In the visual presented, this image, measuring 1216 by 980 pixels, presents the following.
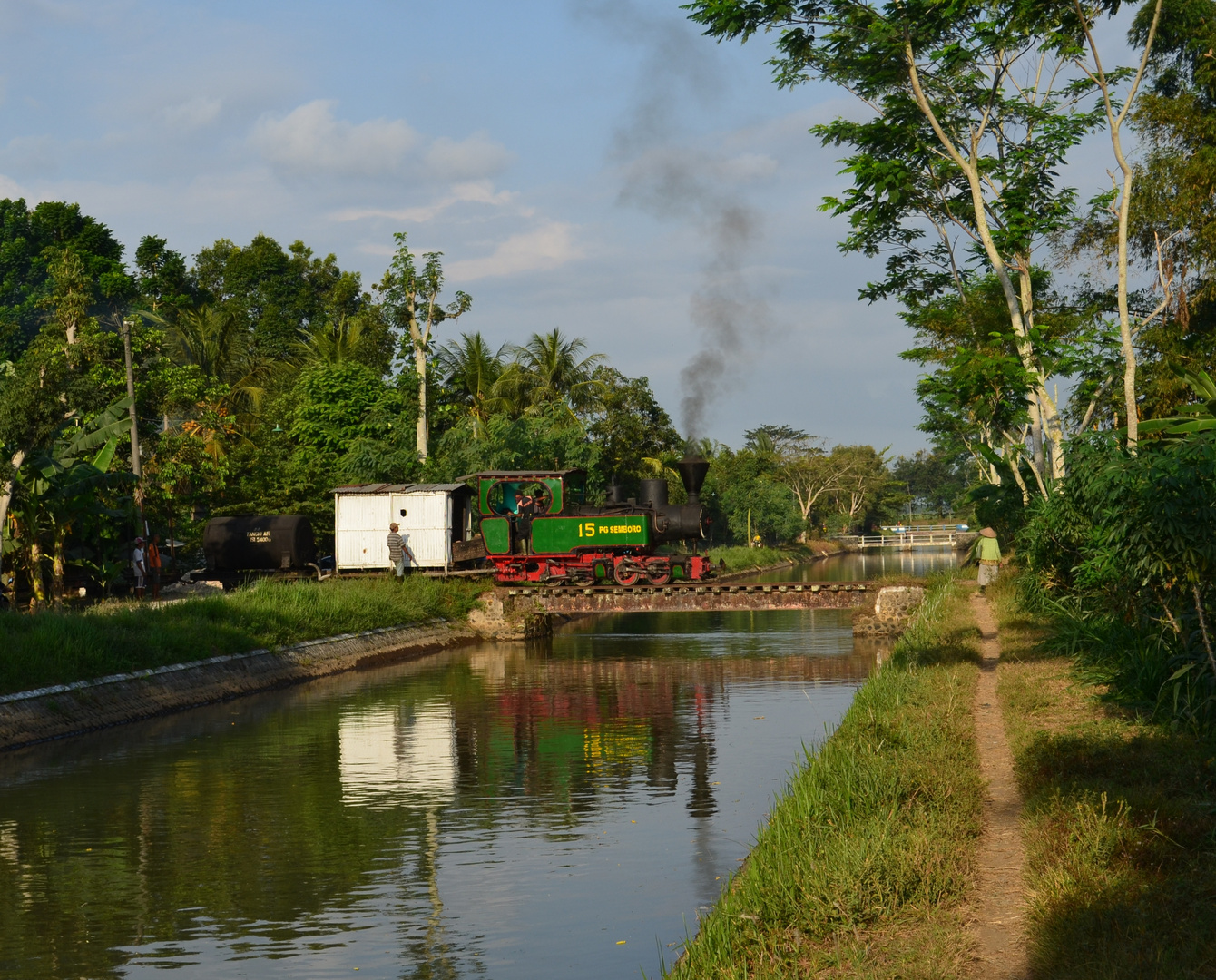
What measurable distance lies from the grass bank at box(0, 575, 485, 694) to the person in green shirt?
14552mm

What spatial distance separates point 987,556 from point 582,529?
11308mm

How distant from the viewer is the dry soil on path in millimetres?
6520

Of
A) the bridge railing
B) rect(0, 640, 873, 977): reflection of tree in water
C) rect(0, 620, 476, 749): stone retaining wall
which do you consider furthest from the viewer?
the bridge railing

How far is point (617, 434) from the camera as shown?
58312 mm

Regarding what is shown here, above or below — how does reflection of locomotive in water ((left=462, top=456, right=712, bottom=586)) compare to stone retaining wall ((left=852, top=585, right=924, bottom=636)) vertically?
above

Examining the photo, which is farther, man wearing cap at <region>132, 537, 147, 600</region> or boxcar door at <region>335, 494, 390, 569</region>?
boxcar door at <region>335, 494, 390, 569</region>

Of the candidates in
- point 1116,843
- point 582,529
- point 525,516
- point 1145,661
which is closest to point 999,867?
point 1116,843

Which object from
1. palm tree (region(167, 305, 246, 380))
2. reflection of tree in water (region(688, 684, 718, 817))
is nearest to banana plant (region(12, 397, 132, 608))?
reflection of tree in water (region(688, 684, 718, 817))

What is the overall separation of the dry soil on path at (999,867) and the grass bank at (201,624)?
47.9 ft

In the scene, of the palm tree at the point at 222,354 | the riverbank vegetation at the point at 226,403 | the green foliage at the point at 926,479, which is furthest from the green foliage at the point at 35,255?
the green foliage at the point at 926,479

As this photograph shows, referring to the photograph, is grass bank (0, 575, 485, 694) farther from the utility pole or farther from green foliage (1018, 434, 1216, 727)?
green foliage (1018, 434, 1216, 727)

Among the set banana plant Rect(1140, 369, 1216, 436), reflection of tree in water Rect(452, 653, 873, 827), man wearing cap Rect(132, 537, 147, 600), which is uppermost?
banana plant Rect(1140, 369, 1216, 436)

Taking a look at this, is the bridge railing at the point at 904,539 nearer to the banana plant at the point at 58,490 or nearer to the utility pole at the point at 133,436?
the utility pole at the point at 133,436

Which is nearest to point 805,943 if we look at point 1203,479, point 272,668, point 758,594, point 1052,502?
point 1203,479
